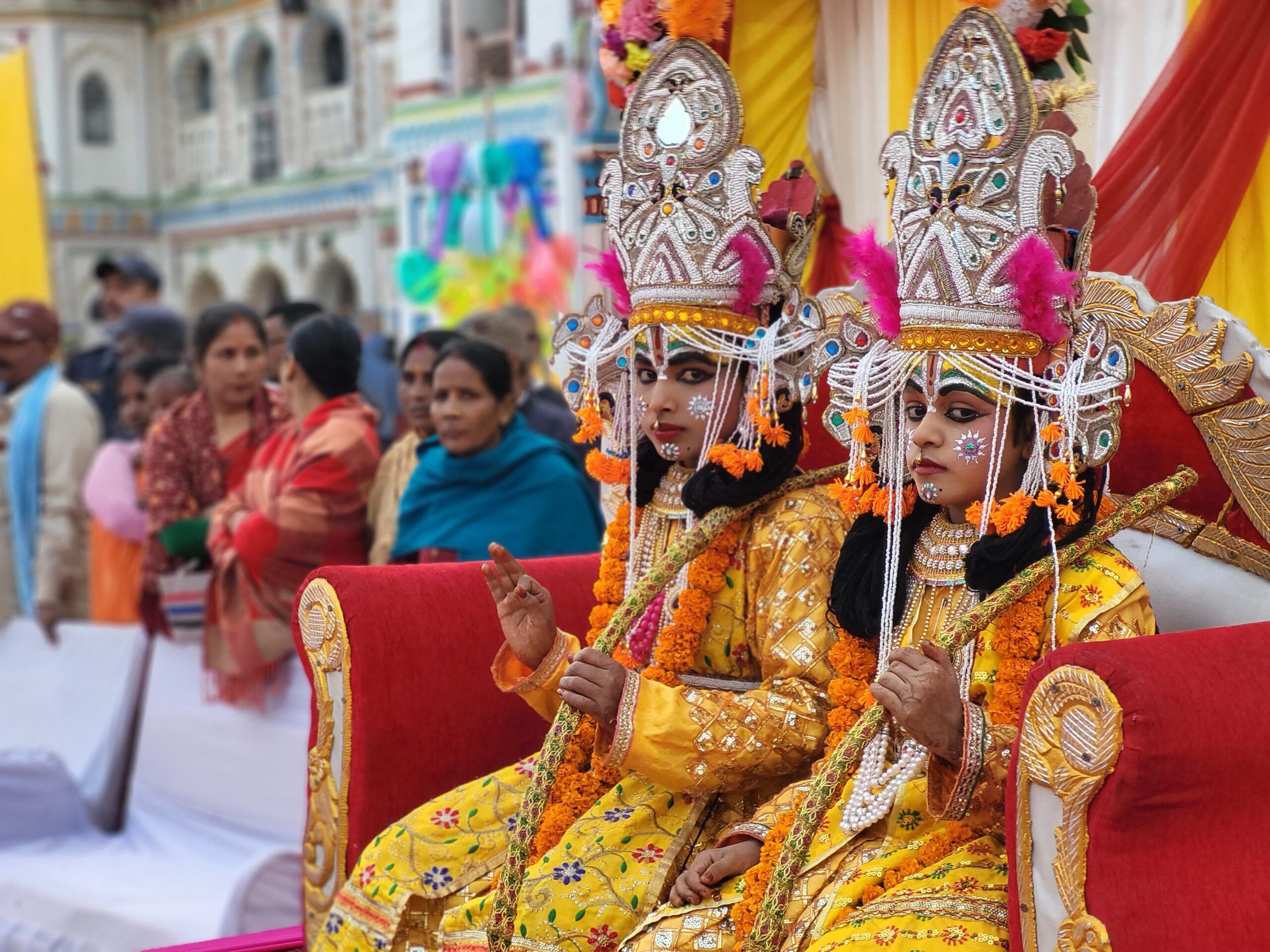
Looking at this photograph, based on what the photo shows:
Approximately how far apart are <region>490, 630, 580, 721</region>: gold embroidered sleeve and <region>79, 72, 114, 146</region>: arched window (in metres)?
19.1

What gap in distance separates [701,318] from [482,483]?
1.68m

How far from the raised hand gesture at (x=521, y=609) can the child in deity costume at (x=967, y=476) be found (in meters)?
0.49

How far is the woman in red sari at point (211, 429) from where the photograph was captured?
4934 millimetres

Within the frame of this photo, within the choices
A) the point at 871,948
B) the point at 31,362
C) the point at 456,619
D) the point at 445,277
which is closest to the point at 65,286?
the point at 445,277

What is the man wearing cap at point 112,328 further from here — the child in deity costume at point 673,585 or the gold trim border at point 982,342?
the gold trim border at point 982,342

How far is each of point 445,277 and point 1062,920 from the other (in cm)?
1136

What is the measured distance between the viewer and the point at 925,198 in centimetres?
244

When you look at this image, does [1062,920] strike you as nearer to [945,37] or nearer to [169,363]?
[945,37]

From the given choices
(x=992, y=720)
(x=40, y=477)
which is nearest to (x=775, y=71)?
(x=992, y=720)

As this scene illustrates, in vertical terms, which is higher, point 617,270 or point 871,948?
point 617,270

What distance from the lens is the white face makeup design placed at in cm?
240

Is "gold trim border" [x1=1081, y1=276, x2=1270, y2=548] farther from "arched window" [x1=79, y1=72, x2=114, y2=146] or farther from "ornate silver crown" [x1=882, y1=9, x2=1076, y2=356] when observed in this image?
"arched window" [x1=79, y1=72, x2=114, y2=146]

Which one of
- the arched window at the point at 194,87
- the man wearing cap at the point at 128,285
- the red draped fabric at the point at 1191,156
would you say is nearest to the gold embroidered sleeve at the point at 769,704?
the red draped fabric at the point at 1191,156

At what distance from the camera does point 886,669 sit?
229 centimetres
